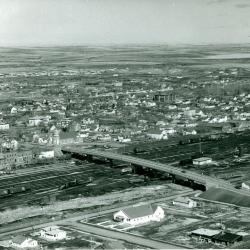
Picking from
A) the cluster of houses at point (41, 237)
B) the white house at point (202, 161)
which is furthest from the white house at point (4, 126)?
the cluster of houses at point (41, 237)

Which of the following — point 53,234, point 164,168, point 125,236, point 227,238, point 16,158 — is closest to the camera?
point 227,238

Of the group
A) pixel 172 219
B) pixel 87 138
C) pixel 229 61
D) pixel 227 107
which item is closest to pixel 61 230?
pixel 172 219

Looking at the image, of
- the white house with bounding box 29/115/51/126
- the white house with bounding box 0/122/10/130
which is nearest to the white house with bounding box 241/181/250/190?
the white house with bounding box 0/122/10/130

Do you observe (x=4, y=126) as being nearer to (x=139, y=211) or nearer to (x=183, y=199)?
(x=183, y=199)

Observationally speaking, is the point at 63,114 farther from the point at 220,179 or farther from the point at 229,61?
the point at 229,61

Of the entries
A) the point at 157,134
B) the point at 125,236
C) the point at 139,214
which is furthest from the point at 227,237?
the point at 157,134

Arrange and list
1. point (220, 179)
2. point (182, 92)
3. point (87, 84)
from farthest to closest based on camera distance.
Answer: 1. point (87, 84)
2. point (182, 92)
3. point (220, 179)
